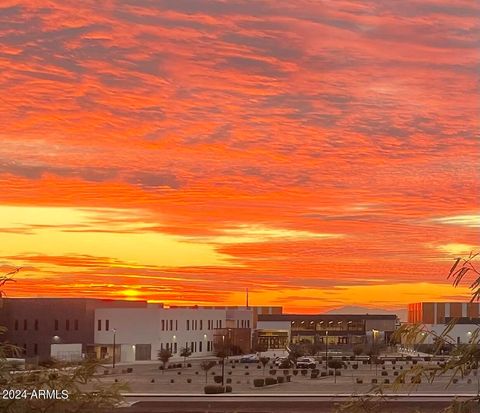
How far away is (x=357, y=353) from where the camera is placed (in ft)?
415

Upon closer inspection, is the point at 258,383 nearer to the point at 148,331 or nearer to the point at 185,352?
the point at 148,331

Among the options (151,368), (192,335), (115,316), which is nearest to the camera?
(151,368)

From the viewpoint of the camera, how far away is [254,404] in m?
49.1

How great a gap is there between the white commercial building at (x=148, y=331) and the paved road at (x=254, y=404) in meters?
41.7

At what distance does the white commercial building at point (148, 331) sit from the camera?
4038 inches

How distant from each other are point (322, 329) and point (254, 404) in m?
104

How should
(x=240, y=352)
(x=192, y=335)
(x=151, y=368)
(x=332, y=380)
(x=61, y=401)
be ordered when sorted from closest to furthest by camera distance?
(x=61, y=401) → (x=332, y=380) → (x=151, y=368) → (x=192, y=335) → (x=240, y=352)

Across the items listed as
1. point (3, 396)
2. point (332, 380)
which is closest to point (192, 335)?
point (332, 380)

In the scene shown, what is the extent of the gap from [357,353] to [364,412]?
120817 millimetres

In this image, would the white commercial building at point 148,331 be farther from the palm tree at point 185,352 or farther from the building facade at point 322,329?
the building facade at point 322,329

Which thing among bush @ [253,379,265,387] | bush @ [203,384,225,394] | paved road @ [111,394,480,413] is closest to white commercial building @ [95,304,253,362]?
bush @ [253,379,265,387]

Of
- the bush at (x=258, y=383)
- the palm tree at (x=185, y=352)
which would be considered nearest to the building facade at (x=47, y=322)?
the palm tree at (x=185, y=352)

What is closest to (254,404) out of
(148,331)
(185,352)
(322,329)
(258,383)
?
(258,383)

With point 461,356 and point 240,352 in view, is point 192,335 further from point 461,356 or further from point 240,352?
point 461,356
